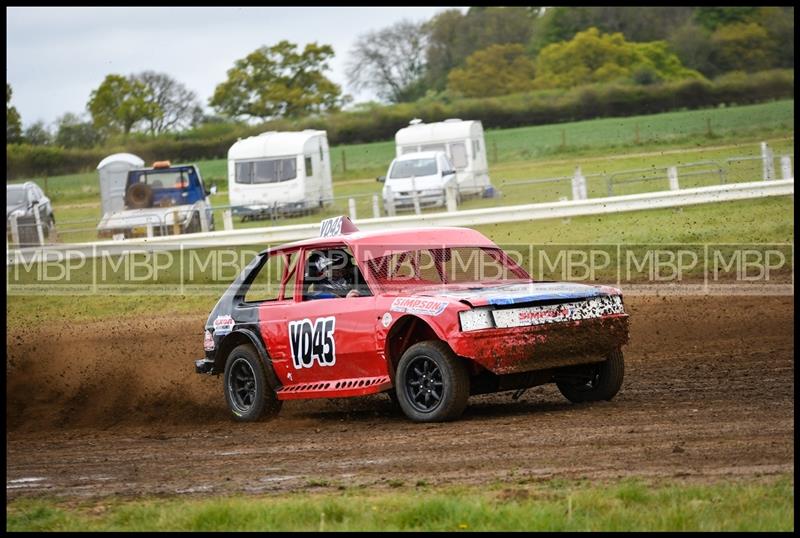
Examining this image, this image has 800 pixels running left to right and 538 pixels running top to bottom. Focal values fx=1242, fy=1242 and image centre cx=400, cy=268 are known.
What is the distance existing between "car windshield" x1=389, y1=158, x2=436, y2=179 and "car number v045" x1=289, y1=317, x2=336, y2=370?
20.5m

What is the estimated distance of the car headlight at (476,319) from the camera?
8852 millimetres

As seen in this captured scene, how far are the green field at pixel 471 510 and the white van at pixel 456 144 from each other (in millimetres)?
27196

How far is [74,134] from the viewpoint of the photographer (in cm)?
3912

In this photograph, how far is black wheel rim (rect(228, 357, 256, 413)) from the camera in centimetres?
1081

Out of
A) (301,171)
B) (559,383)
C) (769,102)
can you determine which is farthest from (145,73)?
(559,383)

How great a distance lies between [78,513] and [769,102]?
132 ft

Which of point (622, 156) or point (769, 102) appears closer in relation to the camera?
point (622, 156)

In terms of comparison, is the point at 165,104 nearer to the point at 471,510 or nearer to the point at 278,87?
the point at 278,87

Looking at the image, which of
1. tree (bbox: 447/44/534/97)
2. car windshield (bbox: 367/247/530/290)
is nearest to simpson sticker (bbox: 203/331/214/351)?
car windshield (bbox: 367/247/530/290)

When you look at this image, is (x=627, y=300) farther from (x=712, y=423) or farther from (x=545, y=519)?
(x=545, y=519)

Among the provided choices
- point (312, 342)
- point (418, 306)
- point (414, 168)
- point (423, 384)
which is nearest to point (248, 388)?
point (312, 342)

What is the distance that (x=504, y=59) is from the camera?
65688 millimetres

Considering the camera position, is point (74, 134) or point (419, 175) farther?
point (74, 134)

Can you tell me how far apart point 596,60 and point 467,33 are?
1614 centimetres
